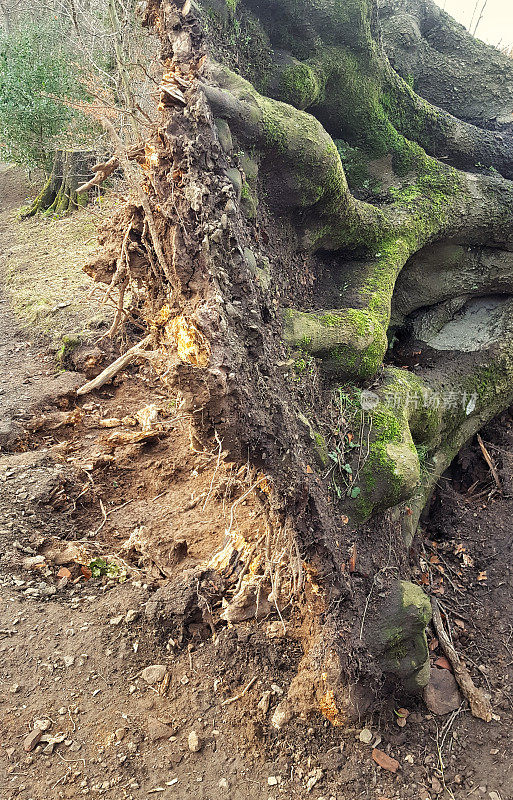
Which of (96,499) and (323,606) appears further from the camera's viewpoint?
(96,499)

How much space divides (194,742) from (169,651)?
541mm

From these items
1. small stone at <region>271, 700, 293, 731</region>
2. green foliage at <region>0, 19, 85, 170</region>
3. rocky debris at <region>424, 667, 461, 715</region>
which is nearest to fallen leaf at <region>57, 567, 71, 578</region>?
small stone at <region>271, 700, 293, 731</region>

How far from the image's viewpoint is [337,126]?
459cm

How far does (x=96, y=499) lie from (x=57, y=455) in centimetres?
64

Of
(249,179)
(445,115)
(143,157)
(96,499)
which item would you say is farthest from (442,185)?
(96,499)

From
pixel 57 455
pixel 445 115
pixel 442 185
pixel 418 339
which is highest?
pixel 445 115

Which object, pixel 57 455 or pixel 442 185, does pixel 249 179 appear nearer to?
pixel 442 185

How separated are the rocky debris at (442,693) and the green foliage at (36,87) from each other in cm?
1056

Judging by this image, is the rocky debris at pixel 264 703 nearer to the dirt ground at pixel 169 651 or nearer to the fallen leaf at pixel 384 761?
the dirt ground at pixel 169 651

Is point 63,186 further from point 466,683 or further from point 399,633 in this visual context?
point 466,683

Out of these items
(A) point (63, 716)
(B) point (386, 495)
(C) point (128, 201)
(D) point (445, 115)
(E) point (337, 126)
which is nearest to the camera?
(C) point (128, 201)

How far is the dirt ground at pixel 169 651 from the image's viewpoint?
107 inches

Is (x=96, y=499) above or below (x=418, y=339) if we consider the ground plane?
below

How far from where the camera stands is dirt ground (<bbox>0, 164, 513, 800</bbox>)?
2.71 meters
